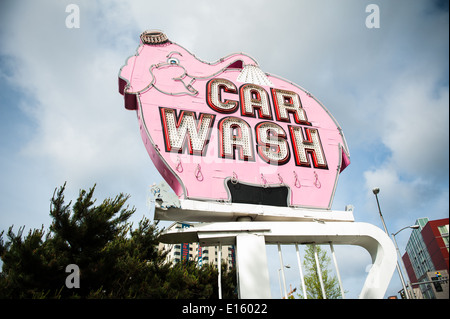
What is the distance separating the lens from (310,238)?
6453 mm

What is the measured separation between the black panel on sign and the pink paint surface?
0.15 meters

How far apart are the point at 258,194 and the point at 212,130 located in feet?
6.70

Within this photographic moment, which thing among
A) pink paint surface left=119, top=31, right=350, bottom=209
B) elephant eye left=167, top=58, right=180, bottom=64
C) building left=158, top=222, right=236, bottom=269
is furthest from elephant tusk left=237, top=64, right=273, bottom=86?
building left=158, top=222, right=236, bottom=269

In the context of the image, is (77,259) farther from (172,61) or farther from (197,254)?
(197,254)

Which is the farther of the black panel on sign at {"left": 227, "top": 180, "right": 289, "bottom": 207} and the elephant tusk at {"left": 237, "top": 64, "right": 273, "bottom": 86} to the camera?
the elephant tusk at {"left": 237, "top": 64, "right": 273, "bottom": 86}

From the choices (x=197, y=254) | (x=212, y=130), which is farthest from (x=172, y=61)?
(x=197, y=254)

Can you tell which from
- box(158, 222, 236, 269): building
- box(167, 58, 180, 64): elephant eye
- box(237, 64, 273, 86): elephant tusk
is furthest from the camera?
box(237, 64, 273, 86): elephant tusk

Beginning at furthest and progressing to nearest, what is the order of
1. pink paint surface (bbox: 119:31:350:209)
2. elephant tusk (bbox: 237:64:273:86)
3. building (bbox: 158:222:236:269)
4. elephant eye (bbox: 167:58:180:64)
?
elephant tusk (bbox: 237:64:273:86) → elephant eye (bbox: 167:58:180:64) → building (bbox: 158:222:236:269) → pink paint surface (bbox: 119:31:350:209)

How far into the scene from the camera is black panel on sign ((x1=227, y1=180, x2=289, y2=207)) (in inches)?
271

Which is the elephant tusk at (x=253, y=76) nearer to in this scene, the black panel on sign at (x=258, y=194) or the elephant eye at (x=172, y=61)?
the elephant eye at (x=172, y=61)

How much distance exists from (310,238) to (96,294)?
5.75 metres

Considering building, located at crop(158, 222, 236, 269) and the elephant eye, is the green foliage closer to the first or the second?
building, located at crop(158, 222, 236, 269)
